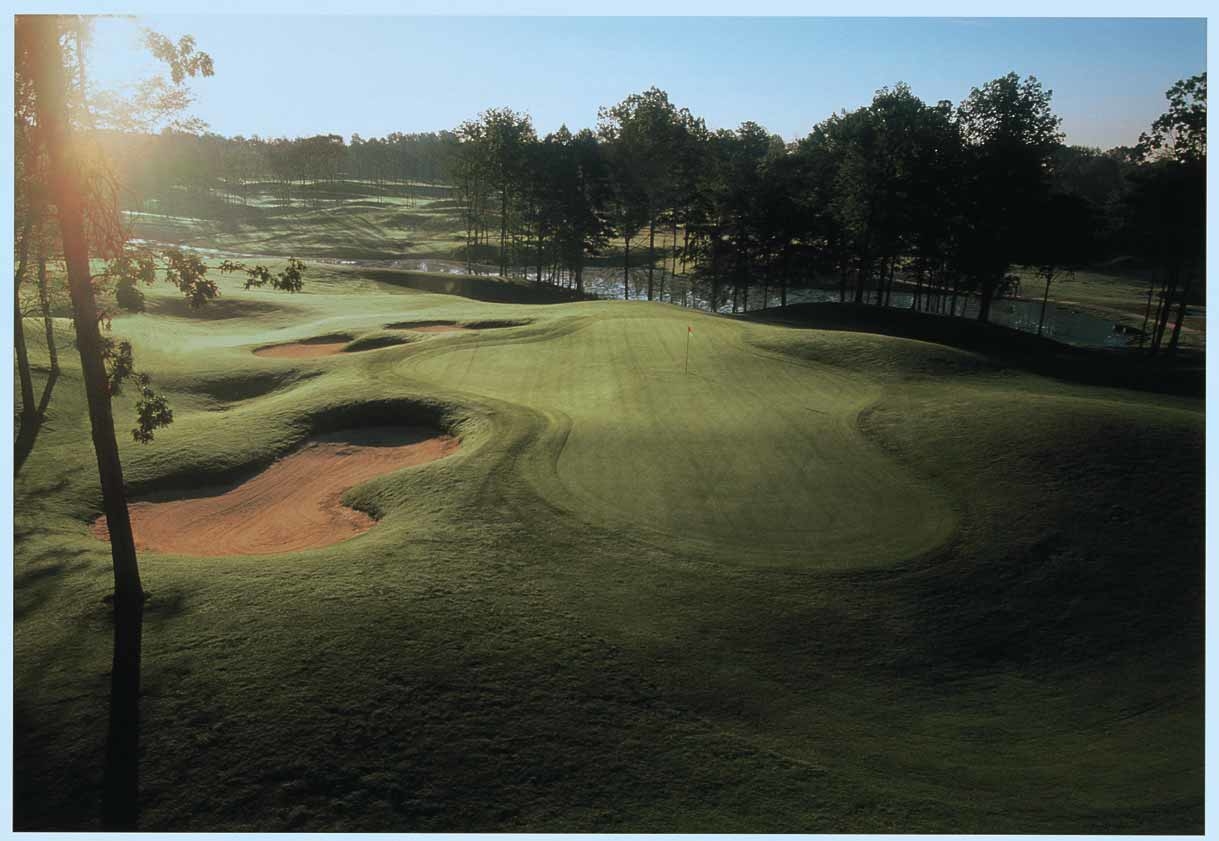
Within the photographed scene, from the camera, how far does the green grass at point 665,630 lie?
29.7 feet

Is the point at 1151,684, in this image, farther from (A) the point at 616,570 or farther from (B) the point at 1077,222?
(B) the point at 1077,222

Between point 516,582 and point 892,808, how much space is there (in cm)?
659

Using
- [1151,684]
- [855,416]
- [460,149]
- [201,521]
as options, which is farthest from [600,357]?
[460,149]

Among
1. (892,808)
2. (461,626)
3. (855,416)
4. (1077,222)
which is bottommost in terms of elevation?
(892,808)

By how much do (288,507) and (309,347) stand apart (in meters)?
18.6

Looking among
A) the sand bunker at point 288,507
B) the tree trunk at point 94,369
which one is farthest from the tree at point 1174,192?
the tree trunk at point 94,369

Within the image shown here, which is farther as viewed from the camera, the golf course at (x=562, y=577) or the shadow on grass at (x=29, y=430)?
the shadow on grass at (x=29, y=430)

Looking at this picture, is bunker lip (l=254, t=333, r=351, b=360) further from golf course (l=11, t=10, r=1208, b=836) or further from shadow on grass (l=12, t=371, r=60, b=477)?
shadow on grass (l=12, t=371, r=60, b=477)

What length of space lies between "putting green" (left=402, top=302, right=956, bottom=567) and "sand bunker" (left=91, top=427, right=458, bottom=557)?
4124 mm

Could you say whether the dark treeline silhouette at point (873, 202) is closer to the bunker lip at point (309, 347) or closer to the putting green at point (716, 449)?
the bunker lip at point (309, 347)

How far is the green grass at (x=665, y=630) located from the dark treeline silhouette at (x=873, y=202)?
29875 mm

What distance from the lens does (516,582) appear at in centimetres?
1286

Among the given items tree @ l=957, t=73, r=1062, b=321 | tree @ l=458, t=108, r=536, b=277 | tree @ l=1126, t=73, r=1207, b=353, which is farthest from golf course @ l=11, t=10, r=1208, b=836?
tree @ l=458, t=108, r=536, b=277

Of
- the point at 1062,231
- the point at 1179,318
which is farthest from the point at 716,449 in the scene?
the point at 1062,231
